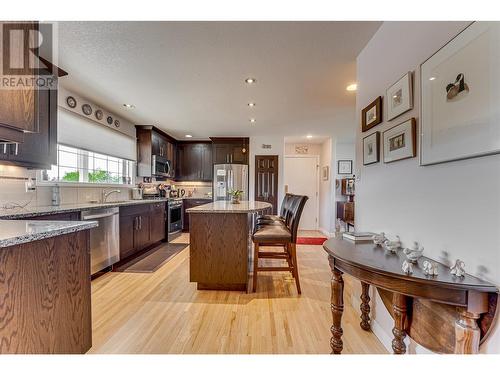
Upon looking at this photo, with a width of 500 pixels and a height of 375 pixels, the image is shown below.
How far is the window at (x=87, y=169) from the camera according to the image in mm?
3104

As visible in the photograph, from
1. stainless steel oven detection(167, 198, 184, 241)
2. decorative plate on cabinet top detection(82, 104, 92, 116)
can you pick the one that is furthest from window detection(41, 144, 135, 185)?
stainless steel oven detection(167, 198, 184, 241)

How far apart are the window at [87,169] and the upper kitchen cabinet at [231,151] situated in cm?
196

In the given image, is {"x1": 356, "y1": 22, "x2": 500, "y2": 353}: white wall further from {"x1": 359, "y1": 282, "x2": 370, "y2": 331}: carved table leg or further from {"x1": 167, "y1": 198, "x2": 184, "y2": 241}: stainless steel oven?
{"x1": 167, "y1": 198, "x2": 184, "y2": 241}: stainless steel oven

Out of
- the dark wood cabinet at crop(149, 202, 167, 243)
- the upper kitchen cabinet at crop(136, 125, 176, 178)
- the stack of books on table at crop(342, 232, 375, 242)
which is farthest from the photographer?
the upper kitchen cabinet at crop(136, 125, 176, 178)

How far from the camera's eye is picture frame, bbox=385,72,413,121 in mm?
1443

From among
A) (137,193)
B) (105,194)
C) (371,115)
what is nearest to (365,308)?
(371,115)

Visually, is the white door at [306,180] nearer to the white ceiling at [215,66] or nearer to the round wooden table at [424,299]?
the white ceiling at [215,66]

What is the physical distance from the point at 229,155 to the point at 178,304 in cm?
401

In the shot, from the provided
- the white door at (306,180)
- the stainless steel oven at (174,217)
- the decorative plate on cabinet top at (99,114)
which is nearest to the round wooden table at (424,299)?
the decorative plate on cabinet top at (99,114)

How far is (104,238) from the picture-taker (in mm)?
2969

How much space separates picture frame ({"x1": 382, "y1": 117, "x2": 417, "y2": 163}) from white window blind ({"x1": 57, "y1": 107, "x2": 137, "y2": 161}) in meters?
3.64

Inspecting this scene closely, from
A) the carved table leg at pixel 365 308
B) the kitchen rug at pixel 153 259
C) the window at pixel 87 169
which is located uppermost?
the window at pixel 87 169
